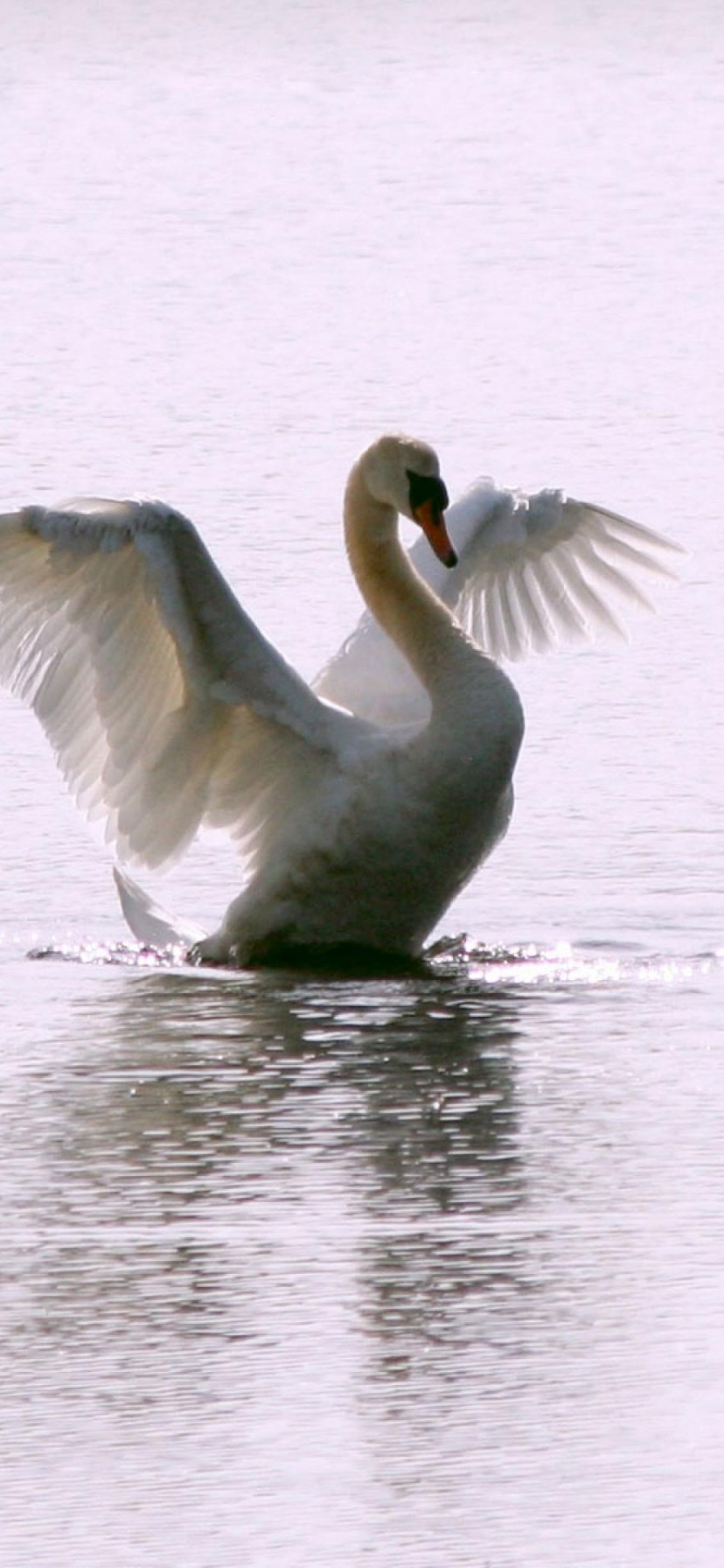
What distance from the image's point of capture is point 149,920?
8.17 m

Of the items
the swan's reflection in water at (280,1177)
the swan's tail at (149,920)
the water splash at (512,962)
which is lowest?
the swan's reflection in water at (280,1177)

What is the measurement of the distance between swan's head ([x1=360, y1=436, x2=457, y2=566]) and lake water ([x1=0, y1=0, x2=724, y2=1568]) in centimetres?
89

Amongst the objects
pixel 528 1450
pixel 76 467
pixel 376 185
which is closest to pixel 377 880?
pixel 528 1450

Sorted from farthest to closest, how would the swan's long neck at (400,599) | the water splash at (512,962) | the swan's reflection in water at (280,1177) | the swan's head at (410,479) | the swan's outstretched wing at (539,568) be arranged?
the swan's outstretched wing at (539,568) → the swan's head at (410,479) → the swan's long neck at (400,599) → the water splash at (512,962) → the swan's reflection in water at (280,1177)

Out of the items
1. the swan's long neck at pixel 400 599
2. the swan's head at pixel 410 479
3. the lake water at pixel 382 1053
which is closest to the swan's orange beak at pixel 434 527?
the swan's head at pixel 410 479

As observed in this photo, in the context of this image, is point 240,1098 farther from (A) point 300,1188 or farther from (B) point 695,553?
(B) point 695,553

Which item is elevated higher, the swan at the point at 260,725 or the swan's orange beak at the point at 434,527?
the swan's orange beak at the point at 434,527

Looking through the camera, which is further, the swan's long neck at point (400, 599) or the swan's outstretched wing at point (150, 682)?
the swan's long neck at point (400, 599)

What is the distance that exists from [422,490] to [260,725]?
28.6 inches

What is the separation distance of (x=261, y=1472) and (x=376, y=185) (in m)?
15.8

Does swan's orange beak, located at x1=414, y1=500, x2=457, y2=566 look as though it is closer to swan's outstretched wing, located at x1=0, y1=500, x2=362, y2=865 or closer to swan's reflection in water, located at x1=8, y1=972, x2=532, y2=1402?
swan's outstretched wing, located at x1=0, y1=500, x2=362, y2=865

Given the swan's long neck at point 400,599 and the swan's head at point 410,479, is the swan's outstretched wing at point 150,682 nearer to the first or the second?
the swan's long neck at point 400,599

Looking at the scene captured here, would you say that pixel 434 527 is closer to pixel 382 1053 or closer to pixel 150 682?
pixel 150 682

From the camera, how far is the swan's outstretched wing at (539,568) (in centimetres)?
932
